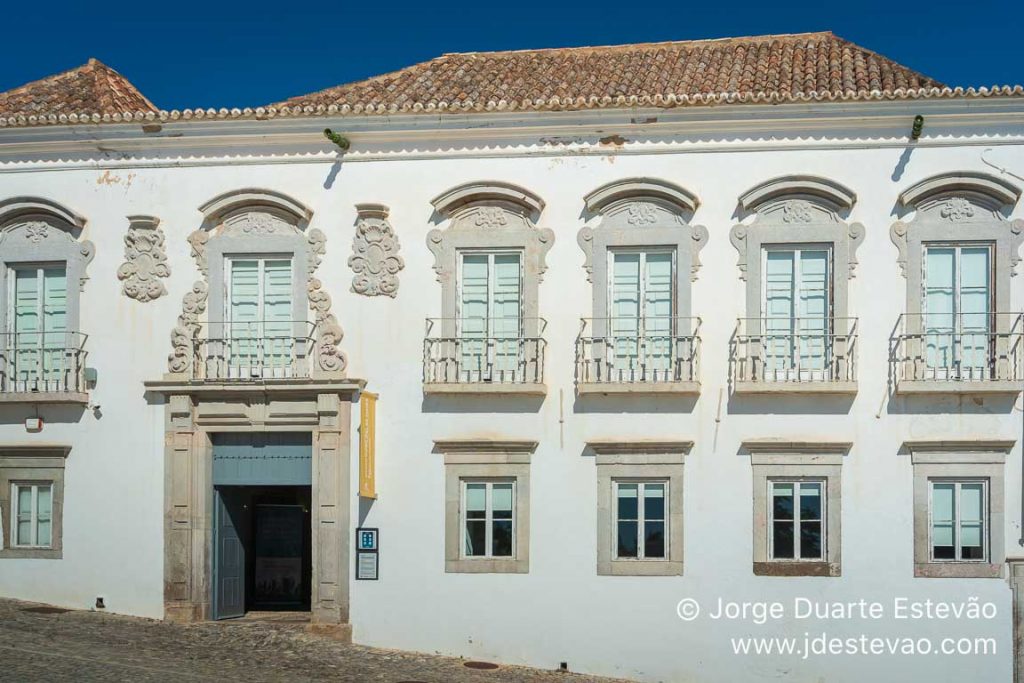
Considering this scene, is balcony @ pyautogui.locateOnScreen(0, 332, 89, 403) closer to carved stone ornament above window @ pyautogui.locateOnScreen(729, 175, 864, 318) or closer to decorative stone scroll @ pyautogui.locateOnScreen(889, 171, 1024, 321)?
carved stone ornament above window @ pyautogui.locateOnScreen(729, 175, 864, 318)

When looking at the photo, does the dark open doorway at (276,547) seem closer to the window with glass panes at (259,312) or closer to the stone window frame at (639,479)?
the window with glass panes at (259,312)

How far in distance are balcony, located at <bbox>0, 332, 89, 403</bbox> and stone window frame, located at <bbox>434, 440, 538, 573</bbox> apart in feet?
15.5

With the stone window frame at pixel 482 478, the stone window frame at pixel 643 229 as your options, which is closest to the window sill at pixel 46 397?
the stone window frame at pixel 482 478

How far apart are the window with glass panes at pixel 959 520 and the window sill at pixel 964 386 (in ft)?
3.59

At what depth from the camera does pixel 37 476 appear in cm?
1664

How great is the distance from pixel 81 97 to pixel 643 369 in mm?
8725

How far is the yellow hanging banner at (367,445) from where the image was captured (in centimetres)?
1553

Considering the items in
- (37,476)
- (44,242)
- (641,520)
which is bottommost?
(641,520)

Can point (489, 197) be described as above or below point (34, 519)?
above

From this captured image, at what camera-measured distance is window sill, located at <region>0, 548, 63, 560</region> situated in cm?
1658

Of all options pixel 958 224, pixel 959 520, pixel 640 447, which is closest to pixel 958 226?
pixel 958 224

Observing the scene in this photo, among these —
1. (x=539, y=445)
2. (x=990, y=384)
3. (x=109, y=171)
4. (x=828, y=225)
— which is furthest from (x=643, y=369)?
(x=109, y=171)

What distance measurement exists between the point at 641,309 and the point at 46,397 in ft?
24.6

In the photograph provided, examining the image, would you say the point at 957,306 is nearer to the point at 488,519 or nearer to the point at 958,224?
the point at 958,224
